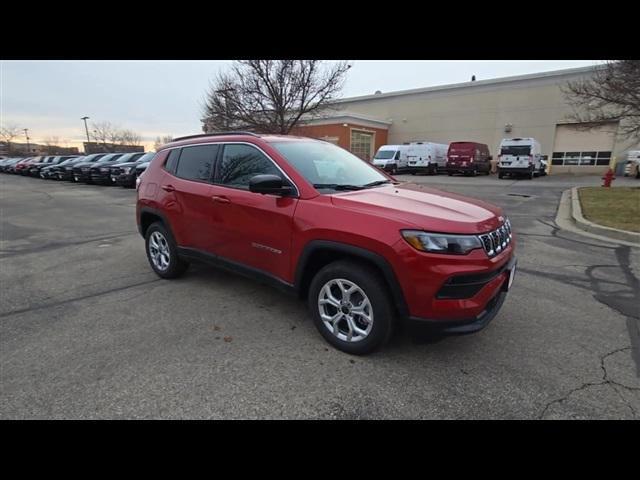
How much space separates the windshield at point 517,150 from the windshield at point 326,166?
21.5 metres

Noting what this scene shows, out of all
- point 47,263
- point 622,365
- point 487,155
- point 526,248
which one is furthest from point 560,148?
point 47,263

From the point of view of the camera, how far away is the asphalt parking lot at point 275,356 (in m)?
2.38

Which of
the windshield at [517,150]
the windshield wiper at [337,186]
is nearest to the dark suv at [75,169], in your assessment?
the windshield wiper at [337,186]

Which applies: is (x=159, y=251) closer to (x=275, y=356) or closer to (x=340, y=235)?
(x=275, y=356)

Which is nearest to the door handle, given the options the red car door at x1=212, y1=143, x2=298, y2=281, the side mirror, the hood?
the red car door at x1=212, y1=143, x2=298, y2=281

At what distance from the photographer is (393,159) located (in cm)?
2606

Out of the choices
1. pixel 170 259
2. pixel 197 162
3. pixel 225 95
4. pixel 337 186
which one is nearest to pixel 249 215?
pixel 337 186

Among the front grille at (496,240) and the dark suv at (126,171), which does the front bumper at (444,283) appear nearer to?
the front grille at (496,240)

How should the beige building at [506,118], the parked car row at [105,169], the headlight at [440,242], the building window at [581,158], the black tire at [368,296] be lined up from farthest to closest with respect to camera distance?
the beige building at [506,118]
the building window at [581,158]
the parked car row at [105,169]
the black tire at [368,296]
the headlight at [440,242]

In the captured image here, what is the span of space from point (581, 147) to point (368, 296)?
1321 inches

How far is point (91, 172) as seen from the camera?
65.4 feet

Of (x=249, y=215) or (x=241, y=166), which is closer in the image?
(x=249, y=215)

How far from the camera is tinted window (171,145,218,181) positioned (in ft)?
13.3

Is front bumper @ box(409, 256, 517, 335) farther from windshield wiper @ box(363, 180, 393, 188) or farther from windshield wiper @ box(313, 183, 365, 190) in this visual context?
windshield wiper @ box(363, 180, 393, 188)
